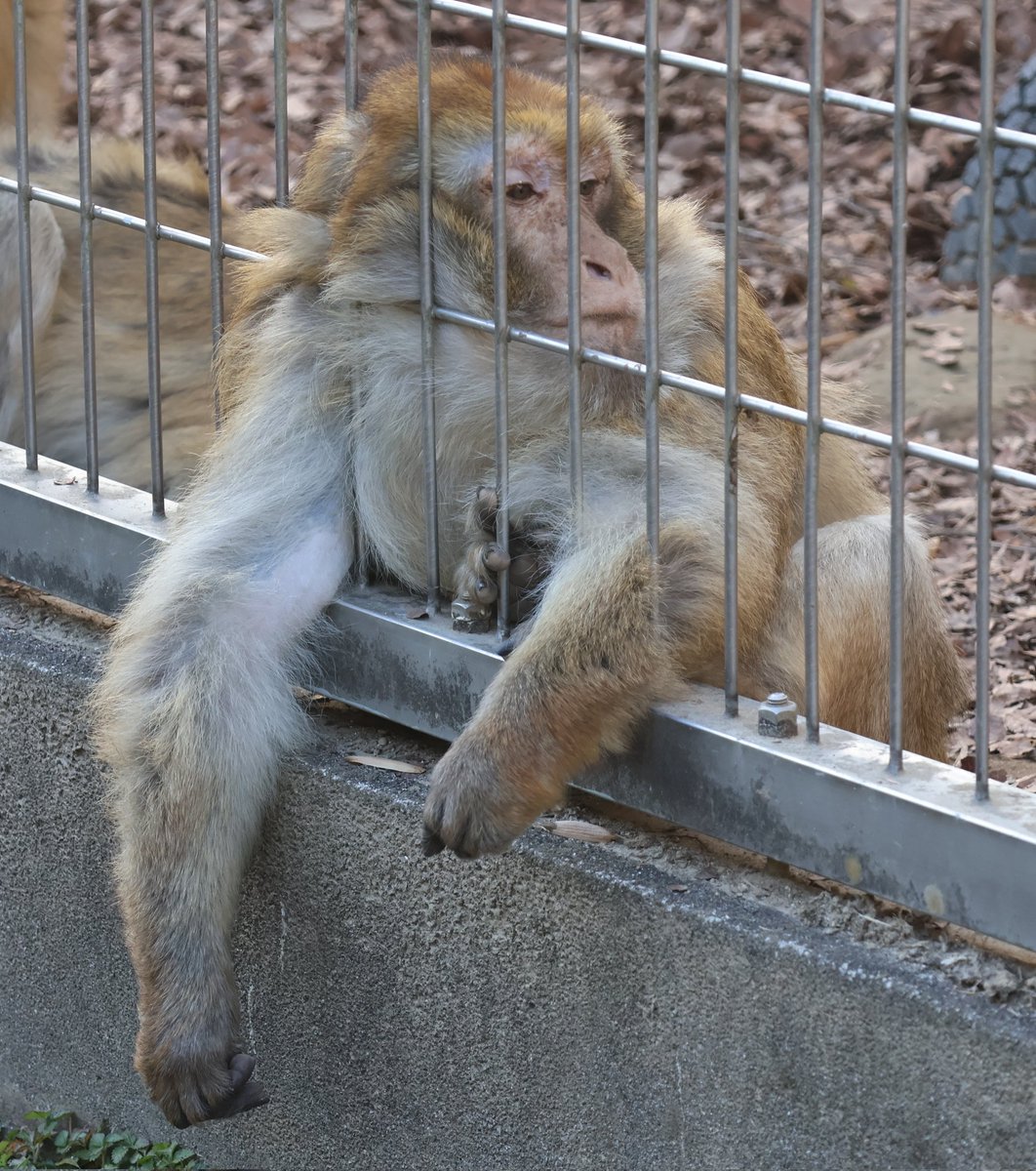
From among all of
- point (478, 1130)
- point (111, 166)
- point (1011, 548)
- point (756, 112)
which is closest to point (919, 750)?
point (478, 1130)

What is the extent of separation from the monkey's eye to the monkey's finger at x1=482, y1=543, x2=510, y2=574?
59cm

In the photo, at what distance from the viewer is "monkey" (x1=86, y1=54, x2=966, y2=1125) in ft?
10.2

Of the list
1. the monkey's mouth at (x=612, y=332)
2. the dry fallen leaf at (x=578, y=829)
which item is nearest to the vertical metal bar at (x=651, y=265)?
the monkey's mouth at (x=612, y=332)

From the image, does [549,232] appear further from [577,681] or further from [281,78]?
[577,681]

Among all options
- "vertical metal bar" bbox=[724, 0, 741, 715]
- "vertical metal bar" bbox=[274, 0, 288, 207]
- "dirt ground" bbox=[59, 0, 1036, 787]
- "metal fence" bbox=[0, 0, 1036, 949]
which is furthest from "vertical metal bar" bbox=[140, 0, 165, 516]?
"dirt ground" bbox=[59, 0, 1036, 787]

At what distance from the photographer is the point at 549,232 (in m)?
3.24

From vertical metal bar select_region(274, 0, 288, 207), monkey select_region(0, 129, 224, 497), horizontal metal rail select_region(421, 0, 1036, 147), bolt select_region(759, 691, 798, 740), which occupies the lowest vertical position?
monkey select_region(0, 129, 224, 497)

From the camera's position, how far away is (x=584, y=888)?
2.94m

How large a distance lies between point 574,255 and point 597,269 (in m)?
0.22

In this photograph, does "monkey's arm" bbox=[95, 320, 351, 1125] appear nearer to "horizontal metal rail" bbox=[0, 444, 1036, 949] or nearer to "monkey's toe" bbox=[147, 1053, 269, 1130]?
"monkey's toe" bbox=[147, 1053, 269, 1130]

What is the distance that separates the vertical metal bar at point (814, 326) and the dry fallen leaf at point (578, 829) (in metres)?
0.40

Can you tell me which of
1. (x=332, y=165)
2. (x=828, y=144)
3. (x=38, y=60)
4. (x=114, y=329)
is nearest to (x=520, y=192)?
(x=332, y=165)

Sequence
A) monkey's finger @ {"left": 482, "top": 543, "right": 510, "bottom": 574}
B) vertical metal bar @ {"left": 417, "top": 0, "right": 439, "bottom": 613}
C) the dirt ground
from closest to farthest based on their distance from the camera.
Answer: vertical metal bar @ {"left": 417, "top": 0, "right": 439, "bottom": 613} < monkey's finger @ {"left": 482, "top": 543, "right": 510, "bottom": 574} < the dirt ground

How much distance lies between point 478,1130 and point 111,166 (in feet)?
10.6
